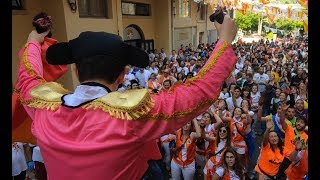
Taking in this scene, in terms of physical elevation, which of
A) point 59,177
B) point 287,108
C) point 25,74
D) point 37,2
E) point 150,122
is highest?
point 37,2

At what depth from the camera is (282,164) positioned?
5.27 metres

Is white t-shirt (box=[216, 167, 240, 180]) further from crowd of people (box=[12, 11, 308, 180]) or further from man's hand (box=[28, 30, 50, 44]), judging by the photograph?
man's hand (box=[28, 30, 50, 44])

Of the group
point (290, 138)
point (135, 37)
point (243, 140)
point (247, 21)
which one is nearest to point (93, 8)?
point (135, 37)

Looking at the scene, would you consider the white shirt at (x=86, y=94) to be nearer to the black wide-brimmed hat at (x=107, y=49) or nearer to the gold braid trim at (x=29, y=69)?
the black wide-brimmed hat at (x=107, y=49)

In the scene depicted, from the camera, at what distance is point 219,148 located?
5.97m

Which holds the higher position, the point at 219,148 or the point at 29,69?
the point at 29,69

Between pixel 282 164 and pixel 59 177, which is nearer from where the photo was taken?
pixel 59 177

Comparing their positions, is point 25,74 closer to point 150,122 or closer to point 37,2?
point 150,122

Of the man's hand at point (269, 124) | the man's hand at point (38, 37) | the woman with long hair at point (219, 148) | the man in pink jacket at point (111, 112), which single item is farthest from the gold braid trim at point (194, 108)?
the man's hand at point (269, 124)

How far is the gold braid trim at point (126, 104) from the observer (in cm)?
147

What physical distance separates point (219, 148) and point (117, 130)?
15.6 ft

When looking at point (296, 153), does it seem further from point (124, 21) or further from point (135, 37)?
point (135, 37)
